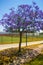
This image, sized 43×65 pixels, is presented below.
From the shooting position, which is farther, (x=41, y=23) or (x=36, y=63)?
(x=41, y=23)

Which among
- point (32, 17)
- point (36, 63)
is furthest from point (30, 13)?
point (36, 63)

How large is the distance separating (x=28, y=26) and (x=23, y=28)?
0.51 meters

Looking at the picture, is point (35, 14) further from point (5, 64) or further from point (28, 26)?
point (5, 64)

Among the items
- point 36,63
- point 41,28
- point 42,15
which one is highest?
point 42,15

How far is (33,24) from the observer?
57.5ft

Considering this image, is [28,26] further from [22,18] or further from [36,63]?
[36,63]

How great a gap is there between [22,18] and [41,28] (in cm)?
208

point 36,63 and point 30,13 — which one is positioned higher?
point 30,13

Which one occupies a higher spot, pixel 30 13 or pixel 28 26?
pixel 30 13

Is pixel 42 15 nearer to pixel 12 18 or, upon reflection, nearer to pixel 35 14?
pixel 35 14

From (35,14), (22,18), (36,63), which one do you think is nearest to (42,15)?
(35,14)

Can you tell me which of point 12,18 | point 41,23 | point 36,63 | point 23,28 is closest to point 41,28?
point 41,23

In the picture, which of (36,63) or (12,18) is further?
(12,18)

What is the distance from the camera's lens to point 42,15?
57.3 feet
